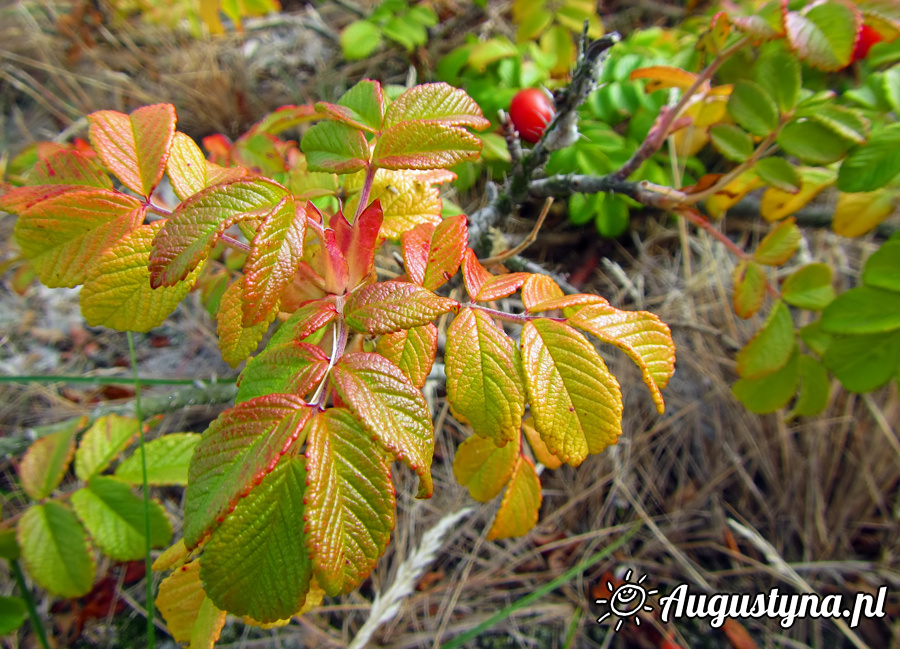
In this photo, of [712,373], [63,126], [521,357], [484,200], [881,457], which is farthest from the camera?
[63,126]

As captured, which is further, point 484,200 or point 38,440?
point 484,200

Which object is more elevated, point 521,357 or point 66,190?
point 66,190

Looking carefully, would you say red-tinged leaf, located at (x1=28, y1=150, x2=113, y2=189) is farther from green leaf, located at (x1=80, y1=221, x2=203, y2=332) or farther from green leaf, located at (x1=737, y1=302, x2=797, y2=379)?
green leaf, located at (x1=737, y1=302, x2=797, y2=379)

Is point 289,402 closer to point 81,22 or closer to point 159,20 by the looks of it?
point 159,20

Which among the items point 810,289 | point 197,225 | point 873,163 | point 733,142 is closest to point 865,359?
point 810,289

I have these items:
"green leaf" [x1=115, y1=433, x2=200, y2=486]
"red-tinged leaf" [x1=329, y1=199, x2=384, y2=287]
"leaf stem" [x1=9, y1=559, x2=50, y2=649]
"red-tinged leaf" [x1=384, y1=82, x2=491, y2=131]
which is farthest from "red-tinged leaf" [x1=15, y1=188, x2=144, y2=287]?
"leaf stem" [x1=9, y1=559, x2=50, y2=649]

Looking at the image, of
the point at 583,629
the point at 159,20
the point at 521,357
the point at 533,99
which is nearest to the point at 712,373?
the point at 583,629

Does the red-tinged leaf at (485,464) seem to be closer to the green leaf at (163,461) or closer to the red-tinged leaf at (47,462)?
the green leaf at (163,461)

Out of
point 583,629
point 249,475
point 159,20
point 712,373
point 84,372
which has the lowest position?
point 583,629
